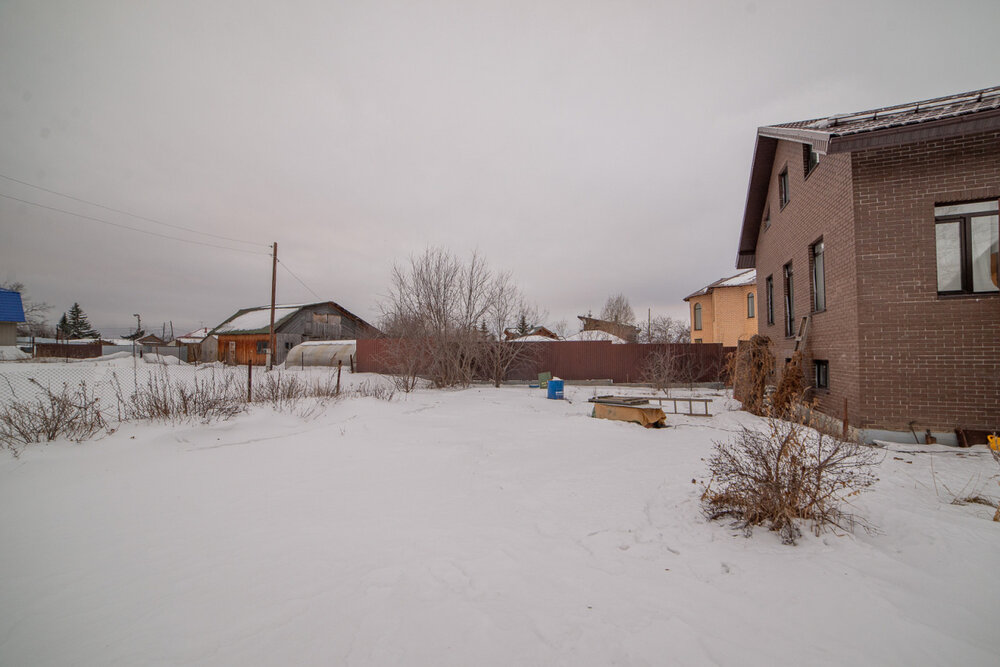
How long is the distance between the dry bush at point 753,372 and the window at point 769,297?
1.25 meters

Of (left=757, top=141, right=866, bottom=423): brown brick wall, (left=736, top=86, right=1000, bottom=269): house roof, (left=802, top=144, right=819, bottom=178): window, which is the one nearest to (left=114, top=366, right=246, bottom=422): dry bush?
(left=757, top=141, right=866, bottom=423): brown brick wall

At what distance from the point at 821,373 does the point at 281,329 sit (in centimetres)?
3135

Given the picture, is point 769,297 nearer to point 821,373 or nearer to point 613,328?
point 821,373

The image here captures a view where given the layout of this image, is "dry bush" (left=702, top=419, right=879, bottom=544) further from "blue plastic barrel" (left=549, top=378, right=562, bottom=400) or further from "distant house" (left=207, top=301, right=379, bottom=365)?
"distant house" (left=207, top=301, right=379, bottom=365)

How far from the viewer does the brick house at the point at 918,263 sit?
652cm

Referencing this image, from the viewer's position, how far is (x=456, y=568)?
324 cm

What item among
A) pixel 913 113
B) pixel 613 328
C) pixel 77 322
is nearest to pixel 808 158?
pixel 913 113

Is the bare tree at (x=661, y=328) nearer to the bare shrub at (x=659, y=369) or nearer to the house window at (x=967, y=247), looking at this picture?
the bare shrub at (x=659, y=369)

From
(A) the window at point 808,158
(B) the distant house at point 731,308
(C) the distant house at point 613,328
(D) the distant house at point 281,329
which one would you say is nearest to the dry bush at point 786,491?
(A) the window at point 808,158

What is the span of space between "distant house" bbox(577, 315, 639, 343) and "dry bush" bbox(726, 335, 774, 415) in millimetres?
29064

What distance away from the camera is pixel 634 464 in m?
6.26

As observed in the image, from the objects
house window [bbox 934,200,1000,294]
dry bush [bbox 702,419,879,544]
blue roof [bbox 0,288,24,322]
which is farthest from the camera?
blue roof [bbox 0,288,24,322]

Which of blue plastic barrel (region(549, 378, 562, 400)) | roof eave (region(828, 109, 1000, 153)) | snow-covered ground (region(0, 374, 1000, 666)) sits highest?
roof eave (region(828, 109, 1000, 153))

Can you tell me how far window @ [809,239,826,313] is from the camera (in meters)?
8.93
